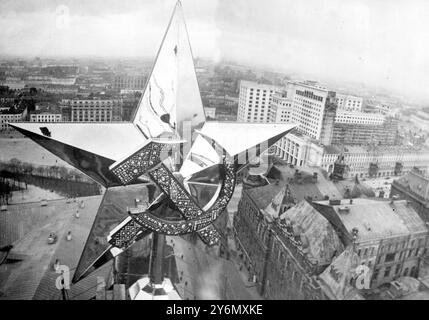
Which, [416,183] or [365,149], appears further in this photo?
[365,149]

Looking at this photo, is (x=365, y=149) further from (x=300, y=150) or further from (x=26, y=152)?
(x=26, y=152)

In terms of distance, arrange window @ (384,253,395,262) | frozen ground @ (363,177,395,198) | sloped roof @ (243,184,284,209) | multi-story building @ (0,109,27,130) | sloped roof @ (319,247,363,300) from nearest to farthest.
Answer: multi-story building @ (0,109,27,130)
sloped roof @ (319,247,363,300)
window @ (384,253,395,262)
frozen ground @ (363,177,395,198)
sloped roof @ (243,184,284,209)

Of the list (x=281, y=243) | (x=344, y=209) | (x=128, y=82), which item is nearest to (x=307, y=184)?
(x=344, y=209)

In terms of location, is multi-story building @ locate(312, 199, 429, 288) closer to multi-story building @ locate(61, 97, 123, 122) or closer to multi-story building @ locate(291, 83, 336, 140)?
multi-story building @ locate(291, 83, 336, 140)

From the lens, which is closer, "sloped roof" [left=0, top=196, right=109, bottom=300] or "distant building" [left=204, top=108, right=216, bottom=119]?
"sloped roof" [left=0, top=196, right=109, bottom=300]

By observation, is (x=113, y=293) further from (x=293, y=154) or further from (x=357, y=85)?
(x=357, y=85)

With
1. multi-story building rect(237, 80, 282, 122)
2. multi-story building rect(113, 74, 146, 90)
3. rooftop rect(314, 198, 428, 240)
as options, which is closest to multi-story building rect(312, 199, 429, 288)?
rooftop rect(314, 198, 428, 240)
